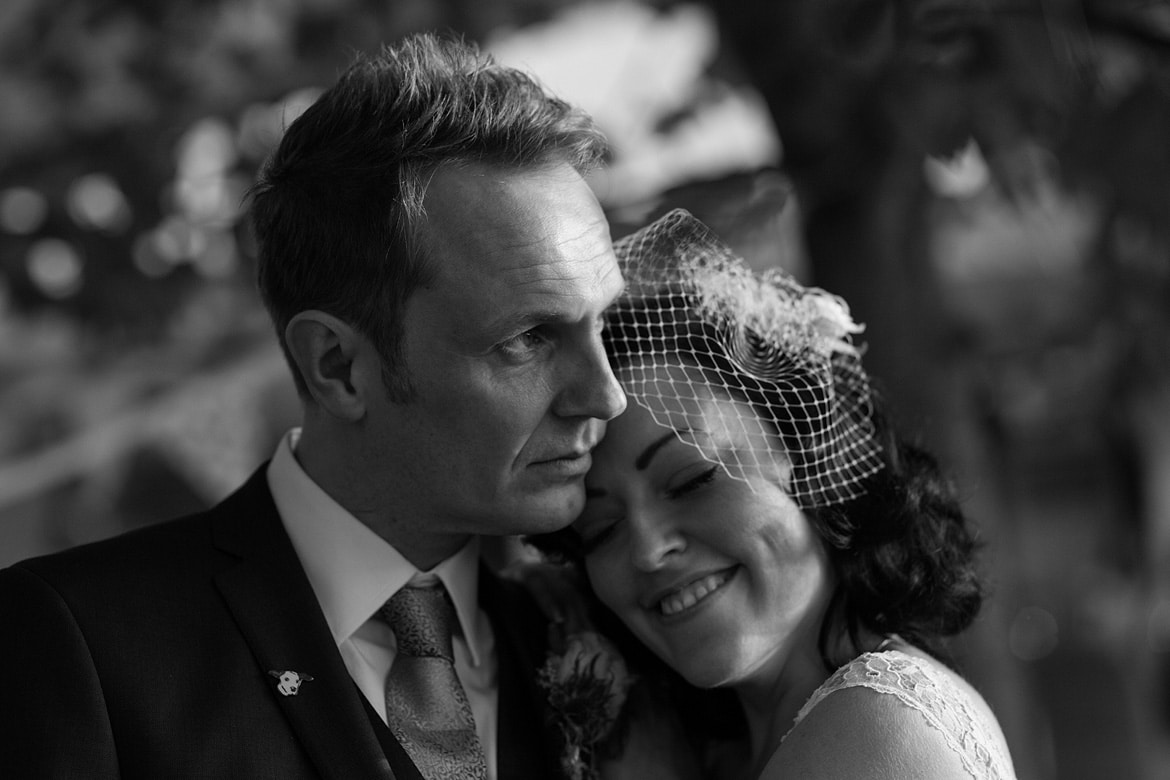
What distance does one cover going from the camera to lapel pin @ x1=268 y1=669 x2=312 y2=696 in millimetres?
2547

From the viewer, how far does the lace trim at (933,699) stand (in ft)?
8.44

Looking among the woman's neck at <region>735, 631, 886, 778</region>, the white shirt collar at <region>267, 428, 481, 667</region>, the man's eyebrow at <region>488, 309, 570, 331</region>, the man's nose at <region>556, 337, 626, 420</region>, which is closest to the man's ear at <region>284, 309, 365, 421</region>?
the white shirt collar at <region>267, 428, 481, 667</region>

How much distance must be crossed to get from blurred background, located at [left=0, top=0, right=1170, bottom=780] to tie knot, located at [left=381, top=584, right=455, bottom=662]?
1.05 m

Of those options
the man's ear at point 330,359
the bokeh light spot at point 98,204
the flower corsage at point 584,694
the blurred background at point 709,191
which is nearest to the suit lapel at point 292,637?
the man's ear at point 330,359

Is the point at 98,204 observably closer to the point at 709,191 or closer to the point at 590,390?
the point at 709,191

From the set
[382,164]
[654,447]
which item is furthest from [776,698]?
[382,164]

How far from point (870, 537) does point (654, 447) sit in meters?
0.52

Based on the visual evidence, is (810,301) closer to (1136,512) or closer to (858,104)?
(858,104)

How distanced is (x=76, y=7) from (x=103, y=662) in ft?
9.07

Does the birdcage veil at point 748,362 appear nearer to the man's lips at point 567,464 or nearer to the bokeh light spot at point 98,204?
the man's lips at point 567,464

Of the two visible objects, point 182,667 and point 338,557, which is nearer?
point 182,667

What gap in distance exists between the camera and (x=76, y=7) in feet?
14.7

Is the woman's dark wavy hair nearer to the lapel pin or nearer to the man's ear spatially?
the man's ear

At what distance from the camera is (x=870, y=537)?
2938 millimetres
